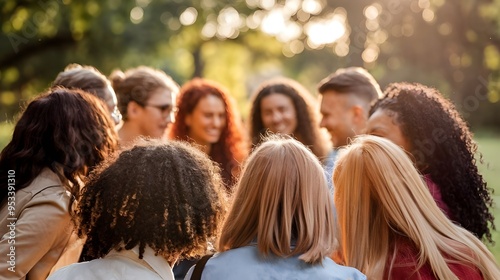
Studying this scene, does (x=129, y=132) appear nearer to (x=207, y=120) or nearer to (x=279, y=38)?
(x=207, y=120)

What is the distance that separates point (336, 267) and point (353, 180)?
0.52 m

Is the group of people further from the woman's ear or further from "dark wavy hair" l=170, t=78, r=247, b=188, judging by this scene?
"dark wavy hair" l=170, t=78, r=247, b=188

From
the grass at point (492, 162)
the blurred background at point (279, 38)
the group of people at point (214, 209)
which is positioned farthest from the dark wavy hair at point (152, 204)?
the blurred background at point (279, 38)

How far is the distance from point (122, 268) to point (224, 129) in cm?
389

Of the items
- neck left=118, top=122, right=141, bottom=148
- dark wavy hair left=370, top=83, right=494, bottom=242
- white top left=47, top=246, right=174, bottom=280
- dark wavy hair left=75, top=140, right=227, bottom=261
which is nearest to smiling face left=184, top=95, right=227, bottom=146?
neck left=118, top=122, right=141, bottom=148

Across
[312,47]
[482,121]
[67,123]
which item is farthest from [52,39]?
[482,121]

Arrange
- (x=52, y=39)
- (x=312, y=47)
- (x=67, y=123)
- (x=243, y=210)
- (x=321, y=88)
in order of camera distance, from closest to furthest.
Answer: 1. (x=243, y=210)
2. (x=67, y=123)
3. (x=321, y=88)
4. (x=52, y=39)
5. (x=312, y=47)

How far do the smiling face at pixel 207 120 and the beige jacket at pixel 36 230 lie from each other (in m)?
3.22

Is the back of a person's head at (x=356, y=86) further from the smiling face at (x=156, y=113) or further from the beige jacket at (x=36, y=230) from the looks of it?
the beige jacket at (x=36, y=230)

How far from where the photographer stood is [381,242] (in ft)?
10.7

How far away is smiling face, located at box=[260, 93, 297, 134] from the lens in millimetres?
6773

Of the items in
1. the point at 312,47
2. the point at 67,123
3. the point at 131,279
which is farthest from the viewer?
the point at 312,47

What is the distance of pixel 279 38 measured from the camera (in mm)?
33531

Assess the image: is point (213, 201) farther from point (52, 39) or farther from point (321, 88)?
point (52, 39)
